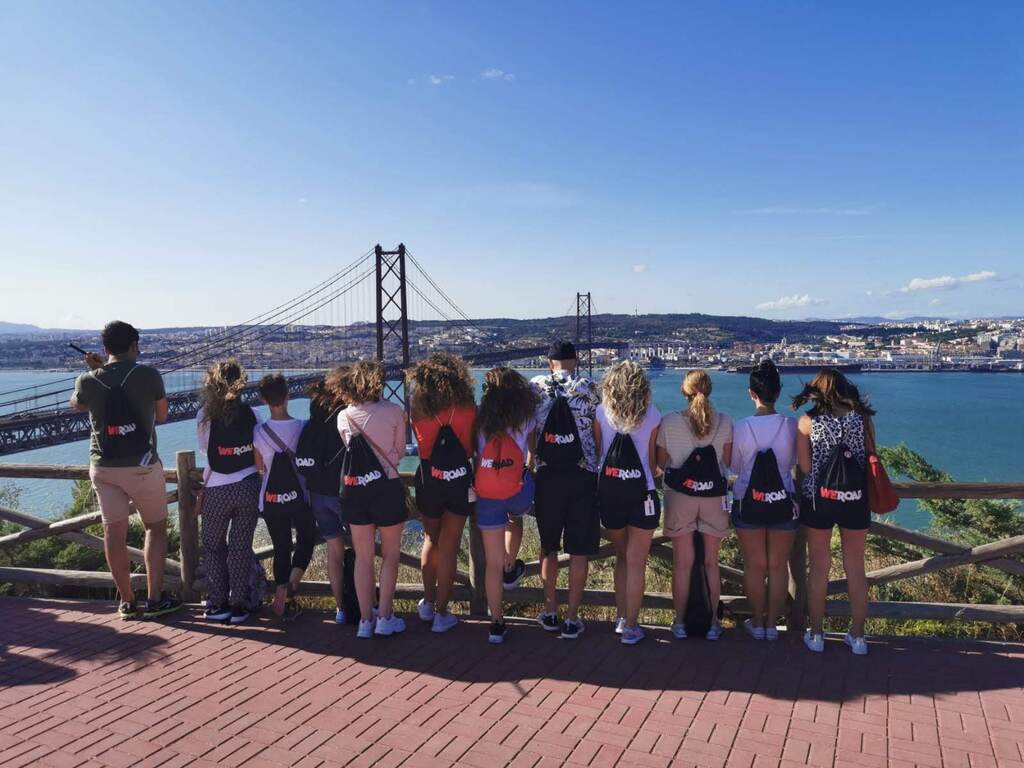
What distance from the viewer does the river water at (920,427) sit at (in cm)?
2530

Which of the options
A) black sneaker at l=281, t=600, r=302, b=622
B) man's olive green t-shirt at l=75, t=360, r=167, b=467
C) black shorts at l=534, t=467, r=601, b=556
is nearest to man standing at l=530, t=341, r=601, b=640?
black shorts at l=534, t=467, r=601, b=556

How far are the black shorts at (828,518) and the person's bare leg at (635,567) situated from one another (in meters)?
0.75

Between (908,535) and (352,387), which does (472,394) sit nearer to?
(352,387)

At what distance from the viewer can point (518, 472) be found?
136 inches

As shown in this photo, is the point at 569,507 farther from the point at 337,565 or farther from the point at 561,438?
the point at 337,565

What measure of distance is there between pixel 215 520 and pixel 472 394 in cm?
159

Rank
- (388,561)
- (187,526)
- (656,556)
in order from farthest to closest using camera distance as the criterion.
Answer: (187,526)
(656,556)
(388,561)

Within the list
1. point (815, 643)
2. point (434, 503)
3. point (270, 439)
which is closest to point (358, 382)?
point (270, 439)

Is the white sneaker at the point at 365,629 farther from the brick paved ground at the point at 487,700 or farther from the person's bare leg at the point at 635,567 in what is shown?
the person's bare leg at the point at 635,567

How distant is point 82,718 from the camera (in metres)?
2.88

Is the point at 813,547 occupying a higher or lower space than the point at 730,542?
higher

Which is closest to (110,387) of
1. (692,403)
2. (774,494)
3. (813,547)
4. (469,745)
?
(469,745)

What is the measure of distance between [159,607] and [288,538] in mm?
882

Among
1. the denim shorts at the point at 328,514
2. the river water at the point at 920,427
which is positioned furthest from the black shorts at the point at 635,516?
the river water at the point at 920,427
